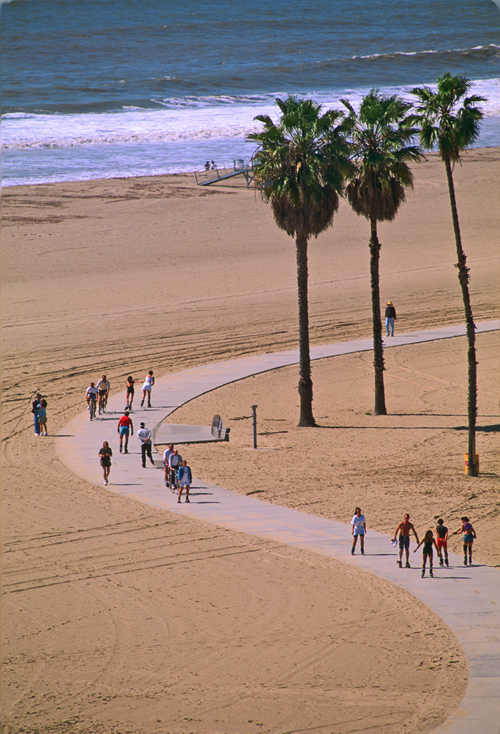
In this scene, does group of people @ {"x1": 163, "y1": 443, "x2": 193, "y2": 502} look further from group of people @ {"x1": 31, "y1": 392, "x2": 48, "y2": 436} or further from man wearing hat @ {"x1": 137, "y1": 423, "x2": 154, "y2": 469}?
group of people @ {"x1": 31, "y1": 392, "x2": 48, "y2": 436}

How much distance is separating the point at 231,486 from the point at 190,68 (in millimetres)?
85404

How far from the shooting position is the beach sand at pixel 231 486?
A: 11.1 meters

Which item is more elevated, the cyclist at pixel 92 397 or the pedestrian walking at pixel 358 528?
the cyclist at pixel 92 397

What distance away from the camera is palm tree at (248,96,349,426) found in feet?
74.9

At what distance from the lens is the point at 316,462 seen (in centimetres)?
2111

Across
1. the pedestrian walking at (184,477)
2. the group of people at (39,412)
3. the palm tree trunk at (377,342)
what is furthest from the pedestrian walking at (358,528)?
the group of people at (39,412)

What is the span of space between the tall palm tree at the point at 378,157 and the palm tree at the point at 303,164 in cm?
71

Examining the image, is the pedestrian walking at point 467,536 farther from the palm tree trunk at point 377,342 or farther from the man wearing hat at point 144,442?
the palm tree trunk at point 377,342

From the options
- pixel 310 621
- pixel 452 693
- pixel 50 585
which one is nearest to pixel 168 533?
pixel 50 585

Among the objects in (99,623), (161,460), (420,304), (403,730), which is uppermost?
(420,304)

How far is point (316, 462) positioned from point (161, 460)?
4.06 metres

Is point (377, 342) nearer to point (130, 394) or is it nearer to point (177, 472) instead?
point (130, 394)

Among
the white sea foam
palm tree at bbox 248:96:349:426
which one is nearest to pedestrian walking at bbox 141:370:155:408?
palm tree at bbox 248:96:349:426

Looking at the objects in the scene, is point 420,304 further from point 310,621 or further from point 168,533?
point 310,621
